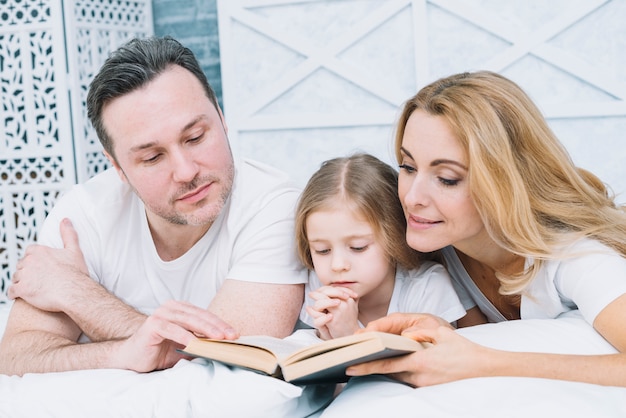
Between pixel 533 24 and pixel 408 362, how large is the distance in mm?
3548

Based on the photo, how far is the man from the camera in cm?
230

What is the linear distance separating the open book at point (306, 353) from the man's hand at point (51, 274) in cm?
74

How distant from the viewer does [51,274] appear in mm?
2424

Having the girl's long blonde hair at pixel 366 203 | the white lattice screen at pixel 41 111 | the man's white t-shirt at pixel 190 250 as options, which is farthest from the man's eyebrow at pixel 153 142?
the white lattice screen at pixel 41 111

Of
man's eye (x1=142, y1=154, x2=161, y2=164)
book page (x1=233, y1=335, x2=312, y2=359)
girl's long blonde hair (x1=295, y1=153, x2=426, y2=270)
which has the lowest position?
book page (x1=233, y1=335, x2=312, y2=359)

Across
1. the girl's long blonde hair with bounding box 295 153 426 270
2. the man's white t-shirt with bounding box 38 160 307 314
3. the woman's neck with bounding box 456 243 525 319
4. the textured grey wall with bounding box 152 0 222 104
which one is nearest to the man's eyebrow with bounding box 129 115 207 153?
the man's white t-shirt with bounding box 38 160 307 314

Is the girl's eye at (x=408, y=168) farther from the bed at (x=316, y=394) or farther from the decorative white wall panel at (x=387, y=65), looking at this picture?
the decorative white wall panel at (x=387, y=65)

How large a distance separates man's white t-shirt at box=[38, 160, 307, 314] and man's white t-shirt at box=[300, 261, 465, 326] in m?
0.21

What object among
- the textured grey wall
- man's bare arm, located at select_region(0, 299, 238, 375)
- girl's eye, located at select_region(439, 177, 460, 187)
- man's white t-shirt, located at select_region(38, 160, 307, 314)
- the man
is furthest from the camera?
the textured grey wall

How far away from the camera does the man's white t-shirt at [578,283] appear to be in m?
1.84

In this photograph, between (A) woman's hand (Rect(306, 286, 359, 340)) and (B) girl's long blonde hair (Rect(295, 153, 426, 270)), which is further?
(B) girl's long blonde hair (Rect(295, 153, 426, 270))

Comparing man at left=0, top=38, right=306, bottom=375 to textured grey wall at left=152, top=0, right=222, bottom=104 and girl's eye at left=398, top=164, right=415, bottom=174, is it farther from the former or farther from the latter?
textured grey wall at left=152, top=0, right=222, bottom=104

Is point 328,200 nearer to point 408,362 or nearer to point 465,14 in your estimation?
point 408,362

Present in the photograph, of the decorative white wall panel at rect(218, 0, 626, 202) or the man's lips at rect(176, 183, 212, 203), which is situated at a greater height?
the decorative white wall panel at rect(218, 0, 626, 202)
